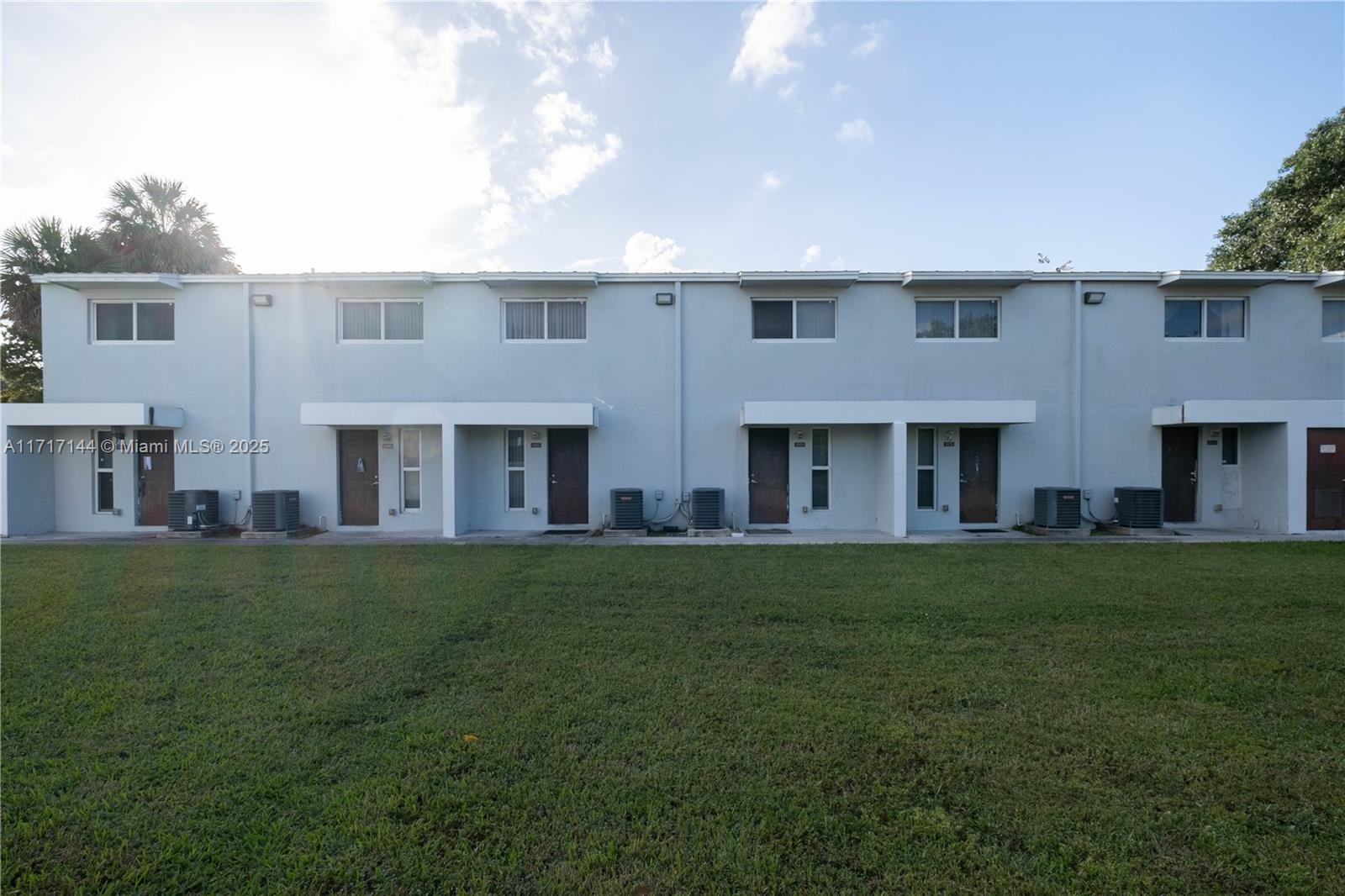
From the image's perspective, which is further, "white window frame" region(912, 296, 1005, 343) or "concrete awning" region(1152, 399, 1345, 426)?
"white window frame" region(912, 296, 1005, 343)

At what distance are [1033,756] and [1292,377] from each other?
538 inches

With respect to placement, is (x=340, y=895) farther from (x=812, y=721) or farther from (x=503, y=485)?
(x=503, y=485)

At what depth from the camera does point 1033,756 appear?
3.21 metres

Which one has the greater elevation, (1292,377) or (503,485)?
(1292,377)

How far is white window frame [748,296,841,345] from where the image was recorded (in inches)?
471

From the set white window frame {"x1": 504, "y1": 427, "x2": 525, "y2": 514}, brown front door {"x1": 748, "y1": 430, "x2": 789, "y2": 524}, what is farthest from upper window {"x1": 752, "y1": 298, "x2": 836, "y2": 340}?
white window frame {"x1": 504, "y1": 427, "x2": 525, "y2": 514}

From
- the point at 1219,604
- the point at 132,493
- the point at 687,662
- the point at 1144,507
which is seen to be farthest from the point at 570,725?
the point at 132,493

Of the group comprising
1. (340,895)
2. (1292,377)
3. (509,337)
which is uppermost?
(509,337)

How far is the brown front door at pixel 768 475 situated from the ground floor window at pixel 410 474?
662 cm

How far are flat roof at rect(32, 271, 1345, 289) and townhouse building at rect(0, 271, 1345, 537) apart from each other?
8 centimetres

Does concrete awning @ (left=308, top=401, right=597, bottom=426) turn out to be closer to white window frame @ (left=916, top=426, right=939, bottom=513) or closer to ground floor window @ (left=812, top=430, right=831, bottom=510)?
ground floor window @ (left=812, top=430, right=831, bottom=510)

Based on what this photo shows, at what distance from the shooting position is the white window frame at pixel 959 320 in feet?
39.2

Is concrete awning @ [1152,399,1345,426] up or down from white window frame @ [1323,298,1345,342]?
down

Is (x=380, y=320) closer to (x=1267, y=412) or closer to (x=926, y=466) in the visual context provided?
(x=926, y=466)
